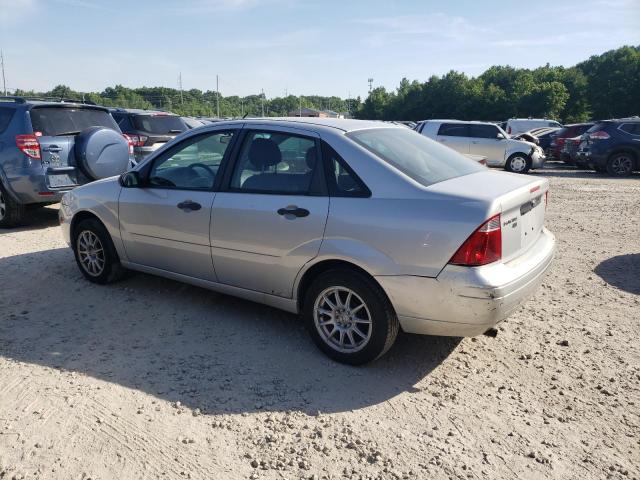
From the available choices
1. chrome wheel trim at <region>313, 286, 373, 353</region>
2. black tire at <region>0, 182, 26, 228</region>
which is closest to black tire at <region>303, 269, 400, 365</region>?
chrome wheel trim at <region>313, 286, 373, 353</region>

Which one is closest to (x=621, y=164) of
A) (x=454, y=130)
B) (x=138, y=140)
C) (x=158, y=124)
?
(x=454, y=130)

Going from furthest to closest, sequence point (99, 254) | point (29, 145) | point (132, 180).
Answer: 1. point (29, 145)
2. point (99, 254)
3. point (132, 180)

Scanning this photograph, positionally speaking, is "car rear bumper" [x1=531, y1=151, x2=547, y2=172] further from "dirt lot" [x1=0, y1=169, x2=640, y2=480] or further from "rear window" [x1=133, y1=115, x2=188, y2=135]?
"dirt lot" [x1=0, y1=169, x2=640, y2=480]

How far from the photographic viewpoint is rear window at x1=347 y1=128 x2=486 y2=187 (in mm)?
3574

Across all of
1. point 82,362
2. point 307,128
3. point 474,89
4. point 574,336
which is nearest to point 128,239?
point 82,362

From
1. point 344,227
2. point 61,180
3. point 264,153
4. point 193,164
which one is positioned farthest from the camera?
point 61,180

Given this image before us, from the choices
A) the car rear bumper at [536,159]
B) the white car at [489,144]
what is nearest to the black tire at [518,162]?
the white car at [489,144]

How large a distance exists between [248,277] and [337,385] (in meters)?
1.14

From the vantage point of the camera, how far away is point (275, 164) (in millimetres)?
3947

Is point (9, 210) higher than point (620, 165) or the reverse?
higher

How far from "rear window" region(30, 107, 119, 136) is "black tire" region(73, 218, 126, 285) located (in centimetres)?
301

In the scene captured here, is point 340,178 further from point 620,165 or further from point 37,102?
point 620,165

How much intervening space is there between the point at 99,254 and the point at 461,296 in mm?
3697

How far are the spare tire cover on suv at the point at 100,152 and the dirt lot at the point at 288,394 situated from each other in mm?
2835
